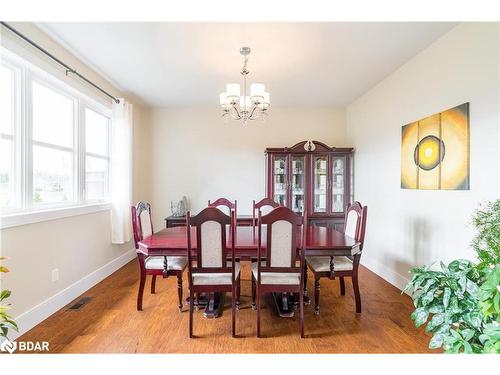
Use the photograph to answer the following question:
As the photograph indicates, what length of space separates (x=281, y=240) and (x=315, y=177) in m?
2.41

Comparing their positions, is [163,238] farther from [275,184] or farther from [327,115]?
[327,115]

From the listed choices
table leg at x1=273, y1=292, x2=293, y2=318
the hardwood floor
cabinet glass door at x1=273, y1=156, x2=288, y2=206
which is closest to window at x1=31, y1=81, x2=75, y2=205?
the hardwood floor

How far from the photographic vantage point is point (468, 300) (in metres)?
1.39

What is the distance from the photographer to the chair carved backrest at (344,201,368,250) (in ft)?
7.91

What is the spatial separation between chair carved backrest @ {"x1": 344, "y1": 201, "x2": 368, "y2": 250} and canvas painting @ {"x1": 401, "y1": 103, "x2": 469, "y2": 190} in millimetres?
696

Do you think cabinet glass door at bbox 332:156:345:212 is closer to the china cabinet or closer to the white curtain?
the china cabinet

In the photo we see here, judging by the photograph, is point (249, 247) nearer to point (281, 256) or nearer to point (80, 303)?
point (281, 256)

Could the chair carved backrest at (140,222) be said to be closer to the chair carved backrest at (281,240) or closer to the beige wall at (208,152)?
the chair carved backrest at (281,240)

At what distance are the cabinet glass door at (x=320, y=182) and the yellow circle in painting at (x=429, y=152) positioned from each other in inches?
61.7

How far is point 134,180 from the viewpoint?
411cm

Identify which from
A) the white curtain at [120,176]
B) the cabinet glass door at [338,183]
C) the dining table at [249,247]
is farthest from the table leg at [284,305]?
the white curtain at [120,176]
